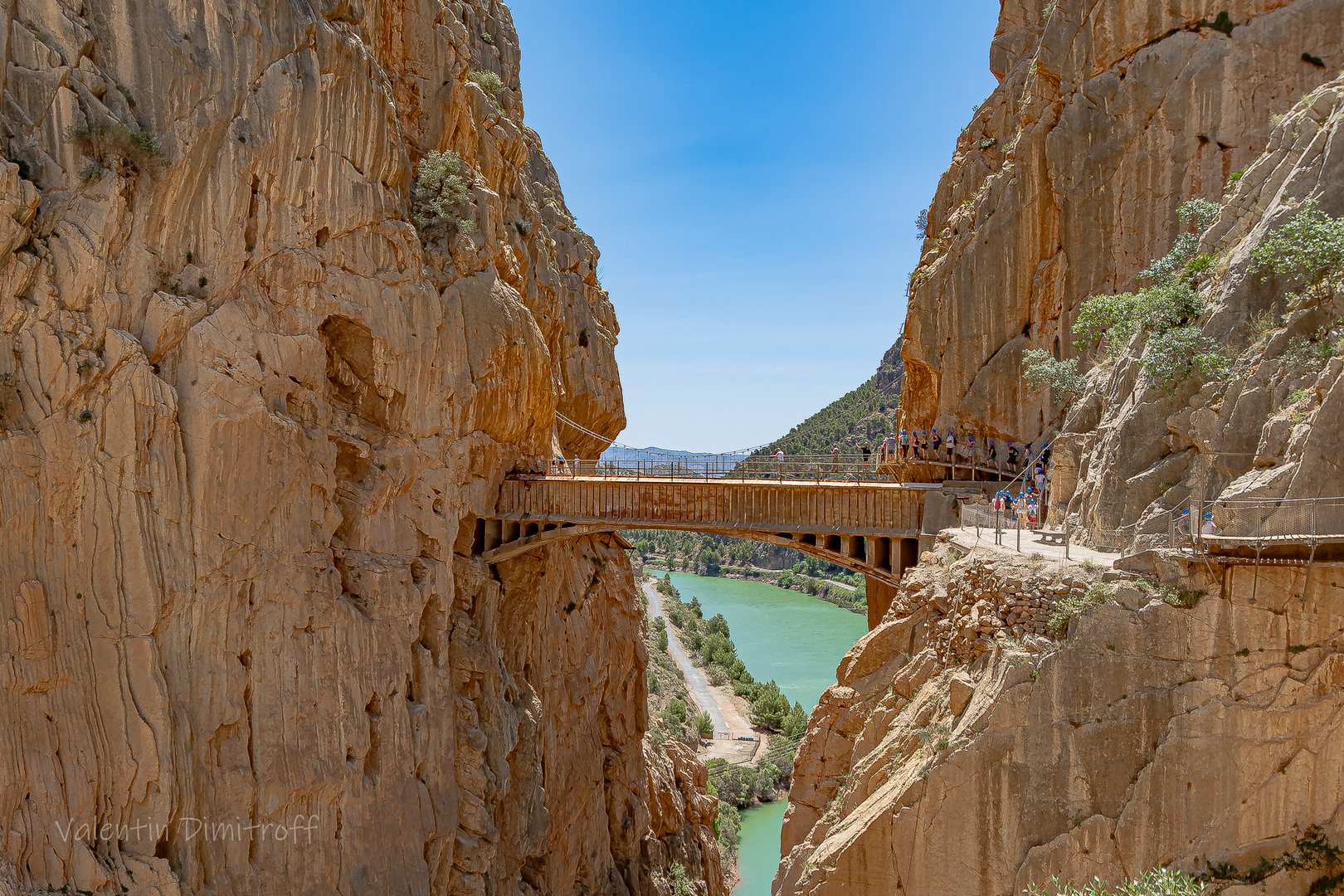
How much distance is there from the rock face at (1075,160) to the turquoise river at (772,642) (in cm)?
2618

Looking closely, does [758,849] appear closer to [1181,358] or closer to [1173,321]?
[1173,321]

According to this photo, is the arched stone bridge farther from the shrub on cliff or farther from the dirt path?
the dirt path

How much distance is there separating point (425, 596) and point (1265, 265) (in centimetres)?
1709

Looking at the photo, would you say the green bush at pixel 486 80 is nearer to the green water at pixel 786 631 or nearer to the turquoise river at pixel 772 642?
the turquoise river at pixel 772 642

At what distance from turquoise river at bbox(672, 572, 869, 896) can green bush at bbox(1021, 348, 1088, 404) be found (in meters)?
27.8

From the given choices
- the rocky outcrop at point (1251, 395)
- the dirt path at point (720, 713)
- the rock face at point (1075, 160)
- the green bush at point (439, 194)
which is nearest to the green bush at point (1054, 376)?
the rock face at point (1075, 160)

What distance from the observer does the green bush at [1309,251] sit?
28.3ft

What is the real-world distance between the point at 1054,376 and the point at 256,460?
17384 mm

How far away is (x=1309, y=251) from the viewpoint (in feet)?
28.8

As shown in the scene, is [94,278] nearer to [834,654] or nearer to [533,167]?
[533,167]

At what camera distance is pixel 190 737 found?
14438mm

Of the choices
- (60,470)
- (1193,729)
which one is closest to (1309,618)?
(1193,729)

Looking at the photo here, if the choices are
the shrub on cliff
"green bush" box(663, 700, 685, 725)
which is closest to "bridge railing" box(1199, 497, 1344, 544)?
the shrub on cliff

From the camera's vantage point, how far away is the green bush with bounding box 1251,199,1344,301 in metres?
8.63
